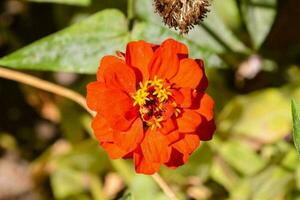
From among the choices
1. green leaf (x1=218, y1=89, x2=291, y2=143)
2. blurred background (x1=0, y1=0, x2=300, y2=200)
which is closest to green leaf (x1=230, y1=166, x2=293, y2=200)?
blurred background (x1=0, y1=0, x2=300, y2=200)

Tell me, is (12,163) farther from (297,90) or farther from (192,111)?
(192,111)

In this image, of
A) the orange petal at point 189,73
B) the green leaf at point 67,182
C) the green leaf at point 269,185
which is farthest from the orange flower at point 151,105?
the green leaf at point 67,182

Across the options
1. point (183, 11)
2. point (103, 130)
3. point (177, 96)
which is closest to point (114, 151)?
point (103, 130)

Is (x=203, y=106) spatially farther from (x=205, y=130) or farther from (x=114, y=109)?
(x=114, y=109)

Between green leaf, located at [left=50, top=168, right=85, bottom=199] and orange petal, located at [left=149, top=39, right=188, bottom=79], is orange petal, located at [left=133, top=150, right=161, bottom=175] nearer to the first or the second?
orange petal, located at [left=149, top=39, right=188, bottom=79]

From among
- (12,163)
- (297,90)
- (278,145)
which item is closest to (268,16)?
(297,90)

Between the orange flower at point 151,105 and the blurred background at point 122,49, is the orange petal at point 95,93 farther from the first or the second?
the blurred background at point 122,49
